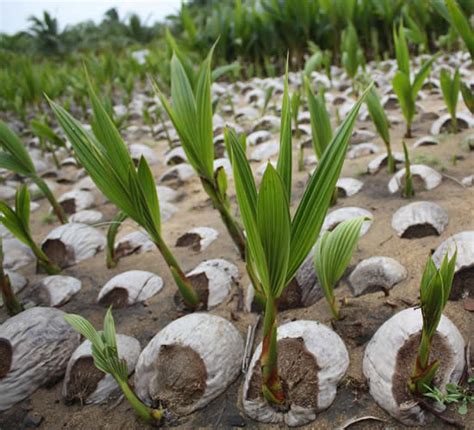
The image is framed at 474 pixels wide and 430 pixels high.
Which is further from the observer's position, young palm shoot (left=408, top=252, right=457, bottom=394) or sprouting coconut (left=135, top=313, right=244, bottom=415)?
sprouting coconut (left=135, top=313, right=244, bottom=415)

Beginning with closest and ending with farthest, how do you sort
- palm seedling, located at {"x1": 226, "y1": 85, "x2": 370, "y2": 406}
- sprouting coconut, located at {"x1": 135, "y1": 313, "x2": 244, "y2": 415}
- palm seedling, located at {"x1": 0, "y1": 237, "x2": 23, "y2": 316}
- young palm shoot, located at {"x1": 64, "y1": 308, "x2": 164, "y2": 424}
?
1. palm seedling, located at {"x1": 226, "y1": 85, "x2": 370, "y2": 406}
2. young palm shoot, located at {"x1": 64, "y1": 308, "x2": 164, "y2": 424}
3. sprouting coconut, located at {"x1": 135, "y1": 313, "x2": 244, "y2": 415}
4. palm seedling, located at {"x1": 0, "y1": 237, "x2": 23, "y2": 316}

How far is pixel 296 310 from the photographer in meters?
0.96

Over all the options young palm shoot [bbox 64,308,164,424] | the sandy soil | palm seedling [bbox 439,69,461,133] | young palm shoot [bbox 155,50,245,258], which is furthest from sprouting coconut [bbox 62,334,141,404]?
palm seedling [bbox 439,69,461,133]

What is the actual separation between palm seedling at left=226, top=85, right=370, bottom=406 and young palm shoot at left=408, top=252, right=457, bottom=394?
169mm

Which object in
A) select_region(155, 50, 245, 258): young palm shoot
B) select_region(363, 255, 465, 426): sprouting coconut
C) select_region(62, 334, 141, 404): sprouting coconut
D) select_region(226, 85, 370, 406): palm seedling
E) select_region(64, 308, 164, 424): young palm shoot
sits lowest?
select_region(62, 334, 141, 404): sprouting coconut

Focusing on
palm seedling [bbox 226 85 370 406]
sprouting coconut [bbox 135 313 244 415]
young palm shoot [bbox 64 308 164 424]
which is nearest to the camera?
palm seedling [bbox 226 85 370 406]

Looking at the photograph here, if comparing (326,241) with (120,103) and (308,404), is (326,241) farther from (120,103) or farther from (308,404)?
(120,103)

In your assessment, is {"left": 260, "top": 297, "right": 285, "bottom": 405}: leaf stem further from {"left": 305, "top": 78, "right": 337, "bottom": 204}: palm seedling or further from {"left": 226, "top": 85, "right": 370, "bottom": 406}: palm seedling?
{"left": 305, "top": 78, "right": 337, "bottom": 204}: palm seedling

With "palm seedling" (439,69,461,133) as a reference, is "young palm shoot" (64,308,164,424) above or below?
below

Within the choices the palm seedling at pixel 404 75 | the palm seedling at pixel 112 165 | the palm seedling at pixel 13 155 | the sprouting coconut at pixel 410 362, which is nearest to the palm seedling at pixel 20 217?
the palm seedling at pixel 13 155

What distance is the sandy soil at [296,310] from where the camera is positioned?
0.77 meters

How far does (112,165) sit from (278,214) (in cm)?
40

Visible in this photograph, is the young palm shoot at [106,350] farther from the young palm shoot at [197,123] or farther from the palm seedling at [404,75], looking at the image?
the palm seedling at [404,75]

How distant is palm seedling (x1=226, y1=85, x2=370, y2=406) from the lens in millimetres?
575
